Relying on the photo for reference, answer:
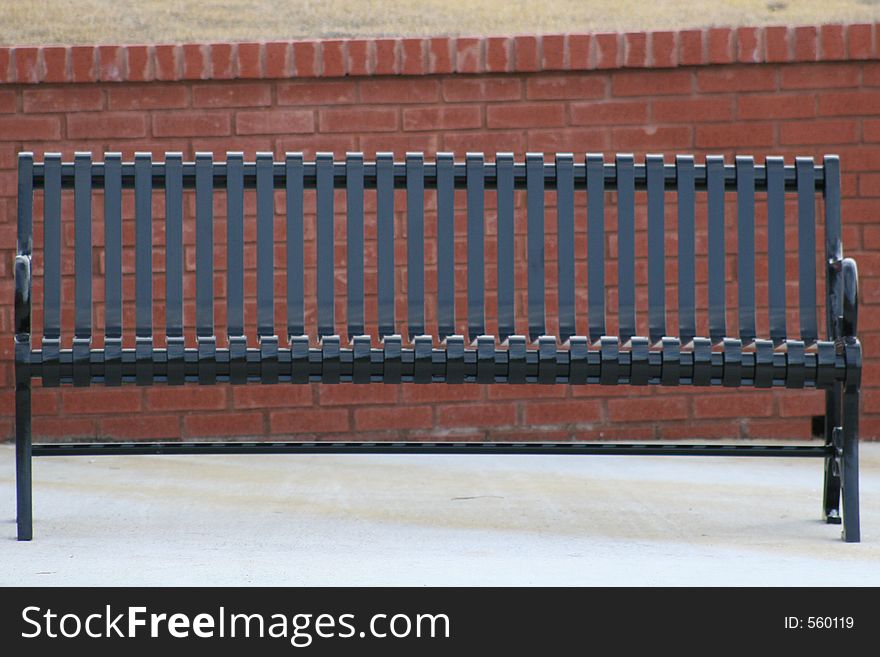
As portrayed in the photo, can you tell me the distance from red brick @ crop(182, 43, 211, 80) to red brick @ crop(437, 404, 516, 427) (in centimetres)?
169

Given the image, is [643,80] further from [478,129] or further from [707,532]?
[707,532]

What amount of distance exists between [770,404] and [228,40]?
2.77 metres

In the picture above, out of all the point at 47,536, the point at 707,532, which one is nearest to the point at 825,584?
the point at 707,532

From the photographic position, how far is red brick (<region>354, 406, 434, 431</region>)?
5.46 m

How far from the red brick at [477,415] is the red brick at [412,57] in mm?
1373

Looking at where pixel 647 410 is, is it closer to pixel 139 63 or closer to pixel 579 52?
pixel 579 52

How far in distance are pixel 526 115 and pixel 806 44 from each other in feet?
3.78

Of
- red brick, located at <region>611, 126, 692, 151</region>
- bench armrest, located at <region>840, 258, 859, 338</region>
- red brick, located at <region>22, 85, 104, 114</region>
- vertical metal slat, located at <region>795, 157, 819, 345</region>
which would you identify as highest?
red brick, located at <region>22, 85, 104, 114</region>

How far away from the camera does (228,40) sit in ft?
18.8

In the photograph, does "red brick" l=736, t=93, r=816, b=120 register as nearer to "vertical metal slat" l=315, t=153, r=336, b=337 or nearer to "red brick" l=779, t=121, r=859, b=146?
"red brick" l=779, t=121, r=859, b=146

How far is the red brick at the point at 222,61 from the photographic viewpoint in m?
5.38

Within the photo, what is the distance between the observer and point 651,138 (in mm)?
5367

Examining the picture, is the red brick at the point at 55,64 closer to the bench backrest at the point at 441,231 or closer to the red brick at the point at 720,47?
the bench backrest at the point at 441,231

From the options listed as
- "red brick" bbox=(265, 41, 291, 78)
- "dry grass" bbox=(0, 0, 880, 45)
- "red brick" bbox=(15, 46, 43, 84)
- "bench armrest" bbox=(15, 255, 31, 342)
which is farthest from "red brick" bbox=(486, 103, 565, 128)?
"bench armrest" bbox=(15, 255, 31, 342)
